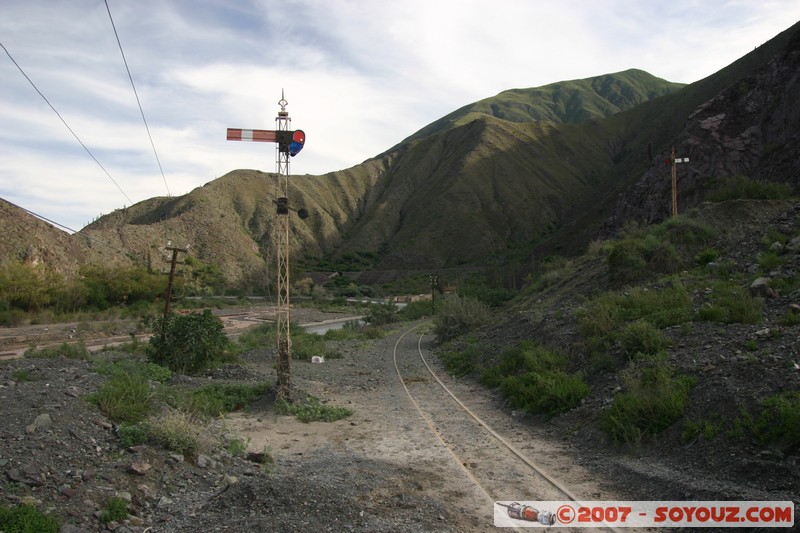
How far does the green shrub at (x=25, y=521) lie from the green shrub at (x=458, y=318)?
21.5m

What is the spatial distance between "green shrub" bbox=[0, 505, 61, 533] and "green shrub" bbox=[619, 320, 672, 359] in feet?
31.0

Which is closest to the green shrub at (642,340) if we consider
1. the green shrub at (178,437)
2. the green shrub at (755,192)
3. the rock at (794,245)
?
the rock at (794,245)

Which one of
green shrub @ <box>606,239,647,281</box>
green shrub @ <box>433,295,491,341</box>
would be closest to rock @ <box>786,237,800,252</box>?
green shrub @ <box>606,239,647,281</box>

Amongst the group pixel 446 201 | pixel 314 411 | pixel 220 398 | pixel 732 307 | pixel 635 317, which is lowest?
pixel 314 411

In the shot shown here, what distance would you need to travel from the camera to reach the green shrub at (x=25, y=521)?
4.79 metres

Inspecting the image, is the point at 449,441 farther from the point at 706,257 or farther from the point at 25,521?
the point at 706,257

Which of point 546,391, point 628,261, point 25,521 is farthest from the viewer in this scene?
point 628,261

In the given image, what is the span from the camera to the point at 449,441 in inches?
364

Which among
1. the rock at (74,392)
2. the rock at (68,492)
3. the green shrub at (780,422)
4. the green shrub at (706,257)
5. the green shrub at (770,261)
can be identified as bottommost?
the rock at (68,492)

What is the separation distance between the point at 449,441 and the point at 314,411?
3503mm

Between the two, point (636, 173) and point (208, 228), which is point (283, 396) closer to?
point (636, 173)

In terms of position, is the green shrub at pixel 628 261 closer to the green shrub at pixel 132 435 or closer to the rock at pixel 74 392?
the green shrub at pixel 132 435

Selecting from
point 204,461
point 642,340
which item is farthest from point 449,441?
point 642,340

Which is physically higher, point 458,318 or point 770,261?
point 770,261
